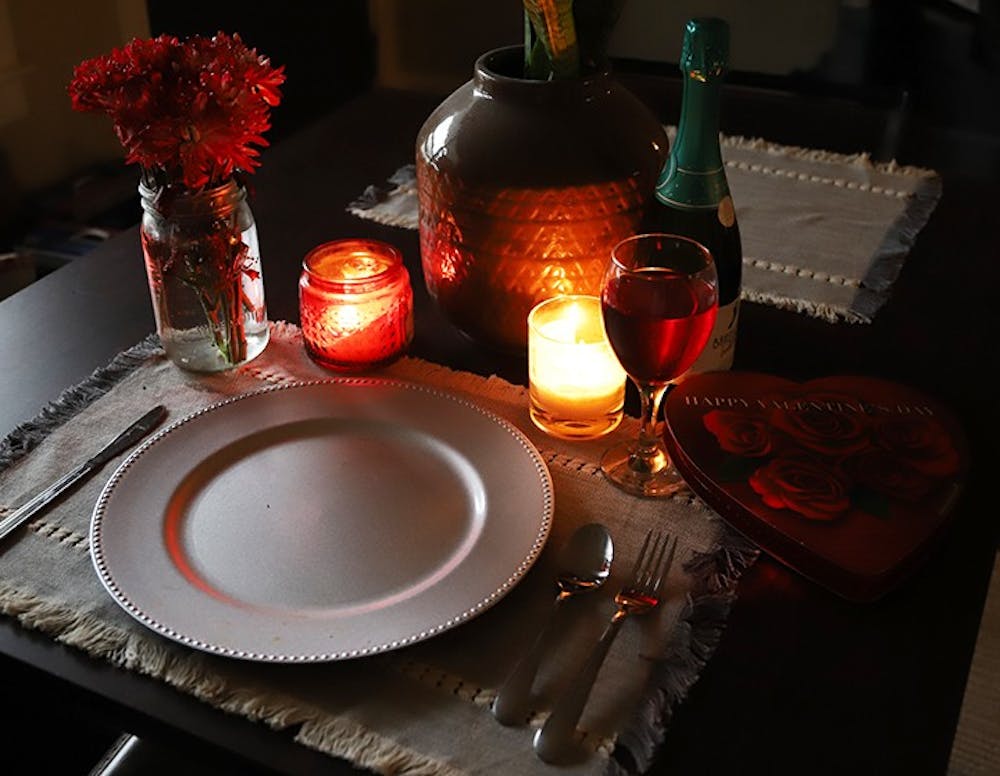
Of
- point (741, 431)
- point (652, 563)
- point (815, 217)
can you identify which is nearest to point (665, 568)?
point (652, 563)

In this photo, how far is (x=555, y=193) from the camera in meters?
0.86

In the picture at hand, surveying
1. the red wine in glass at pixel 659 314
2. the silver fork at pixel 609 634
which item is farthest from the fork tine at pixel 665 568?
the red wine in glass at pixel 659 314

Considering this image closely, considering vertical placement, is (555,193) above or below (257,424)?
above

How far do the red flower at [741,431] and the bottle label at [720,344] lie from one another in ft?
0.25

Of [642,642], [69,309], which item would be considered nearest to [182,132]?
[69,309]

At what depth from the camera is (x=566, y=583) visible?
0.70 meters

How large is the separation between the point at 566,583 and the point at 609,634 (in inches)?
2.0

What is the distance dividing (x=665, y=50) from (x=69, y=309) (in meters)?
2.33

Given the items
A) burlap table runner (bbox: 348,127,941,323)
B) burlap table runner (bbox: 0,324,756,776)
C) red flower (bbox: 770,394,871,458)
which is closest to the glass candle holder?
burlap table runner (bbox: 0,324,756,776)

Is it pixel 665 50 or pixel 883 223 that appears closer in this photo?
pixel 883 223

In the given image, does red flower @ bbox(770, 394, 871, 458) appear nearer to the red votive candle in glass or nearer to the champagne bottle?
the champagne bottle

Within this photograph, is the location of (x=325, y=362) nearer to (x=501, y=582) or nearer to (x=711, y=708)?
(x=501, y=582)

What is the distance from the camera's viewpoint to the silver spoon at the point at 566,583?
62cm

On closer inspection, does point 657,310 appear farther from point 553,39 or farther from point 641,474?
point 553,39
